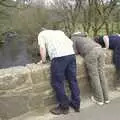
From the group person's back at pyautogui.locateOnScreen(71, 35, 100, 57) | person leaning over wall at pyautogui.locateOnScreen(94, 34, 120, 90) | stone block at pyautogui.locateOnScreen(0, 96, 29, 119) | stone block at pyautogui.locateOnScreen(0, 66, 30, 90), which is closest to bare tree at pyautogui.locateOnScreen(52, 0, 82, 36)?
person leaning over wall at pyautogui.locateOnScreen(94, 34, 120, 90)

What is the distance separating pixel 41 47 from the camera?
4.98m

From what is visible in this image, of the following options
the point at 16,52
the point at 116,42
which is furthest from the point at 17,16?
the point at 116,42

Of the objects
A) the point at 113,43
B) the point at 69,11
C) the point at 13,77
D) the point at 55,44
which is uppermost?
the point at 69,11

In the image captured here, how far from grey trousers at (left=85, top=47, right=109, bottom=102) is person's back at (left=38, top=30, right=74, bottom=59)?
487 millimetres

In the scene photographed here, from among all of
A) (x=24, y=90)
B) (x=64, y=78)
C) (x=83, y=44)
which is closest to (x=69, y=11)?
(x=83, y=44)

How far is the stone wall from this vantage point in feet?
15.7

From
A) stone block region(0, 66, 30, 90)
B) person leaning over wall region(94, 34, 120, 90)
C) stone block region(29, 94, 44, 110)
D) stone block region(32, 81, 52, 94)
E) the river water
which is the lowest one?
the river water

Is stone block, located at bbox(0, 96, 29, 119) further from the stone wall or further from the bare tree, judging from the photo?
the bare tree

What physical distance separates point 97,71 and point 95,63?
16cm

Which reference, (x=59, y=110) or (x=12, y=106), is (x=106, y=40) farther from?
(x=12, y=106)

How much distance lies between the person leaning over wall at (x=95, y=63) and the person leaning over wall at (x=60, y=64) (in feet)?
1.22

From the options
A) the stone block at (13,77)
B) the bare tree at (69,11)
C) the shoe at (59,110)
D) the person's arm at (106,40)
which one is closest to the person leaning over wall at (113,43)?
the person's arm at (106,40)

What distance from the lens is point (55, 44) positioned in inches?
195

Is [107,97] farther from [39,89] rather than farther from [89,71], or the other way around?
[39,89]
